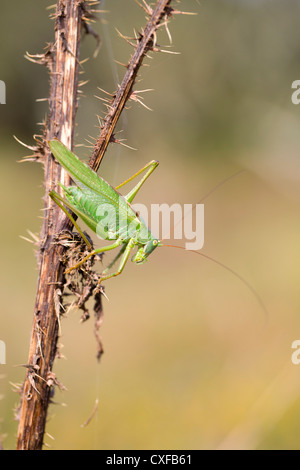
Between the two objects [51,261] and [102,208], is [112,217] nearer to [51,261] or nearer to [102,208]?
[102,208]

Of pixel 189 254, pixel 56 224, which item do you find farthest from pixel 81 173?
pixel 189 254

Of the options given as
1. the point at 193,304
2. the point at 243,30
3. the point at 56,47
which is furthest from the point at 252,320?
the point at 243,30

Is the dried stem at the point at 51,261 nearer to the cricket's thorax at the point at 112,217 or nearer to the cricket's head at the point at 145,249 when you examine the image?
the cricket's thorax at the point at 112,217

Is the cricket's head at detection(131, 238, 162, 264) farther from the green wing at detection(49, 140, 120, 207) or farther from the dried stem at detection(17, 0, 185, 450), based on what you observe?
the dried stem at detection(17, 0, 185, 450)

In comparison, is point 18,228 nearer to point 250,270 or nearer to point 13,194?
point 13,194

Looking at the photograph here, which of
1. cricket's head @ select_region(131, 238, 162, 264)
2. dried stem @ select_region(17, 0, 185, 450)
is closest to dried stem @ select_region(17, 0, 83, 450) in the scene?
dried stem @ select_region(17, 0, 185, 450)

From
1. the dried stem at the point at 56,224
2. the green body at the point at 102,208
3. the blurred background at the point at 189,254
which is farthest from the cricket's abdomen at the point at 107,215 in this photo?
the blurred background at the point at 189,254
